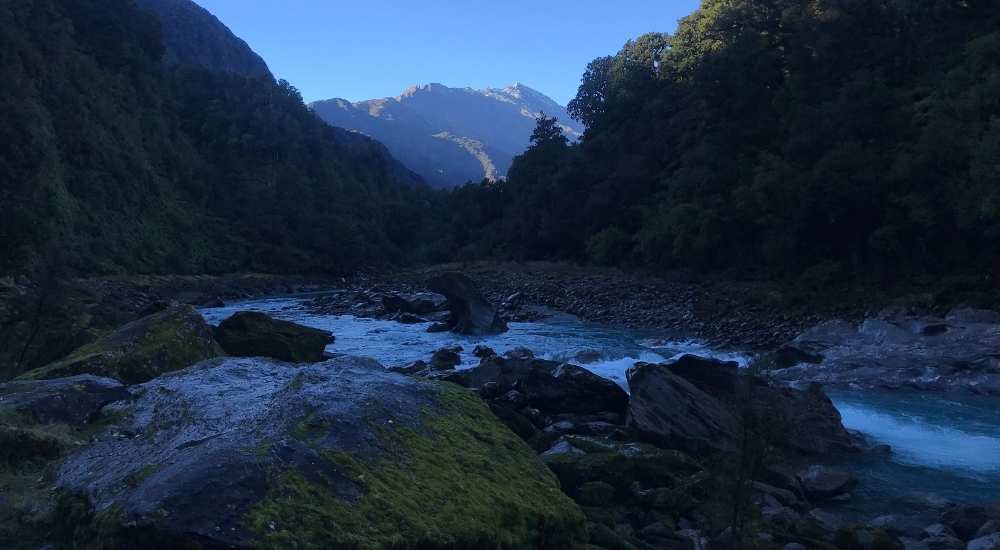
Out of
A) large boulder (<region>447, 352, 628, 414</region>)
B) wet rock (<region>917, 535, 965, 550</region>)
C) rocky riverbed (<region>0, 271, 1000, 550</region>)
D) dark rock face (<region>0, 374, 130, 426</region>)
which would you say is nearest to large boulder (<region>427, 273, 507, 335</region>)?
rocky riverbed (<region>0, 271, 1000, 550</region>)

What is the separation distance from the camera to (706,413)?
34.5 feet

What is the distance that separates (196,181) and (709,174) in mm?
45948

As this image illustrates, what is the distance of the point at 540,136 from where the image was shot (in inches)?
2279

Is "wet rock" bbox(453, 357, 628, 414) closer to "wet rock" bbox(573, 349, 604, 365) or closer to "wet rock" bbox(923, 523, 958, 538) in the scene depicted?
"wet rock" bbox(923, 523, 958, 538)

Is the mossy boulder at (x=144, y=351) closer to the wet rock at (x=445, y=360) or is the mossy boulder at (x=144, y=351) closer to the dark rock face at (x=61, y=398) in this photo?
the dark rock face at (x=61, y=398)

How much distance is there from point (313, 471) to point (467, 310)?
823 inches

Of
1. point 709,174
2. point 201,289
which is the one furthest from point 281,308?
point 709,174

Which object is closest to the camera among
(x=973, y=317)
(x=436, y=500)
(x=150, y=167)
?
(x=436, y=500)

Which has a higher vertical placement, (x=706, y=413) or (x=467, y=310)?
(x=706, y=413)

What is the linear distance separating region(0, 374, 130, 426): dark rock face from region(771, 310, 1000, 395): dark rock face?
15262 mm

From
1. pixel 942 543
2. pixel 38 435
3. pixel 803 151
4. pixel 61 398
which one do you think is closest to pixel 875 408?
pixel 942 543

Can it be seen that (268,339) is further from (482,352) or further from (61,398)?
(61,398)

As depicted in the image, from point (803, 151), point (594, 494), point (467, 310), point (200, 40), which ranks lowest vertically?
point (467, 310)

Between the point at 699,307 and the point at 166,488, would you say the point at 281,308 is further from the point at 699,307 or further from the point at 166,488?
the point at 166,488
